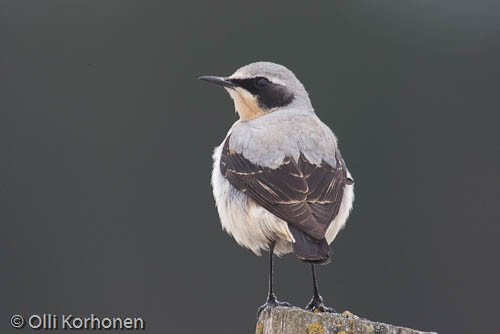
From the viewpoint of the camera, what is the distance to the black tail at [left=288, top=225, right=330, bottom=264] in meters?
7.79

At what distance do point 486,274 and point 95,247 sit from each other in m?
7.07

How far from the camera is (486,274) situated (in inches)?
688

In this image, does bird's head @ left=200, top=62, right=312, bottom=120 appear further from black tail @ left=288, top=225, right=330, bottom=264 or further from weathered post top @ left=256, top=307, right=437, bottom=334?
weathered post top @ left=256, top=307, right=437, bottom=334

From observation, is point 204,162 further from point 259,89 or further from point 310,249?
point 310,249

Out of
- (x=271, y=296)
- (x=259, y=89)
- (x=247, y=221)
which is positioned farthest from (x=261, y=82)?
(x=271, y=296)

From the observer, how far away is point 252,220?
28.7ft

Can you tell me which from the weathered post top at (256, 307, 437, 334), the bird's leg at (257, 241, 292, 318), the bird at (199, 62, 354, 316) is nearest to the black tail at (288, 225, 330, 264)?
the bird at (199, 62, 354, 316)

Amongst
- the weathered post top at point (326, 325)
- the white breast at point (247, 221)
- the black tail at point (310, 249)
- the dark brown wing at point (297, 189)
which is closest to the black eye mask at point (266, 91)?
the white breast at point (247, 221)

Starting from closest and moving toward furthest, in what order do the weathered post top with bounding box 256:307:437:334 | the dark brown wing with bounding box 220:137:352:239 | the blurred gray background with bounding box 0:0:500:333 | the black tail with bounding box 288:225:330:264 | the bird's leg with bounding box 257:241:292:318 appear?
the weathered post top with bounding box 256:307:437:334
the black tail with bounding box 288:225:330:264
the dark brown wing with bounding box 220:137:352:239
the bird's leg with bounding box 257:241:292:318
the blurred gray background with bounding box 0:0:500:333

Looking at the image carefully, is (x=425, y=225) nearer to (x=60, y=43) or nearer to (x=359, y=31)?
(x=359, y=31)

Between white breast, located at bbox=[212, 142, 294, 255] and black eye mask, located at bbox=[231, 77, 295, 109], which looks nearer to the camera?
white breast, located at bbox=[212, 142, 294, 255]

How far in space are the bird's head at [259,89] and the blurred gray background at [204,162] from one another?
5.14 metres

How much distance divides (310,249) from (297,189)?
2.47ft

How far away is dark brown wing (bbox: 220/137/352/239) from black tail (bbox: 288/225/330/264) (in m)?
0.05
